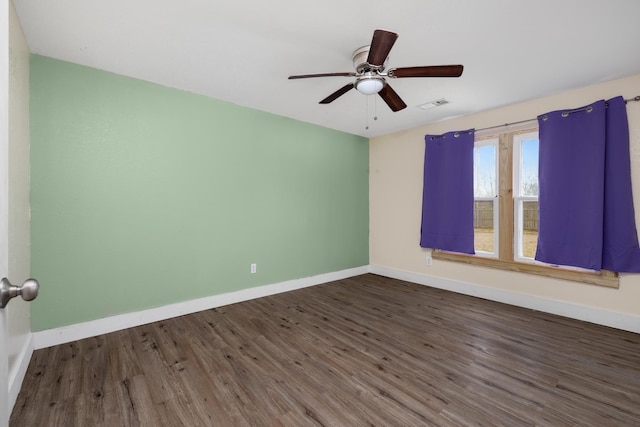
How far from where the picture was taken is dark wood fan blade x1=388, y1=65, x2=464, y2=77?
1.88 metres

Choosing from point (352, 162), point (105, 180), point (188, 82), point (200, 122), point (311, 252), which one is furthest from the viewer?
point (352, 162)

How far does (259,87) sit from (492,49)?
214cm

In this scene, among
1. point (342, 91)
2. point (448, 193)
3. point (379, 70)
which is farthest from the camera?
point (448, 193)

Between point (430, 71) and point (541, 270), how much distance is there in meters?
2.70

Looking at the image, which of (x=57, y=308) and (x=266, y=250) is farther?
(x=266, y=250)

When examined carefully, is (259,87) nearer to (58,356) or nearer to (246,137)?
(246,137)

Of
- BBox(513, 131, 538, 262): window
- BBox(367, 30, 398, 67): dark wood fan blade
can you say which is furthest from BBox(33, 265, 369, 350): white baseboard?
BBox(367, 30, 398, 67): dark wood fan blade

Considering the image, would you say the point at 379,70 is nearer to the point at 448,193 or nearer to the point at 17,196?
the point at 448,193

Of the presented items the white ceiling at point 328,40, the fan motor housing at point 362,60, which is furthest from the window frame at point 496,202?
the fan motor housing at point 362,60

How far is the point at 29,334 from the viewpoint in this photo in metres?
2.17

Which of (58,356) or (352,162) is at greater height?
(352,162)

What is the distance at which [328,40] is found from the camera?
2102mm

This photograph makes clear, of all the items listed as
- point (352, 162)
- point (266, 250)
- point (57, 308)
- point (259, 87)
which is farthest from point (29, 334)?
point (352, 162)

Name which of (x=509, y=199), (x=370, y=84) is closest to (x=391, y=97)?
(x=370, y=84)
